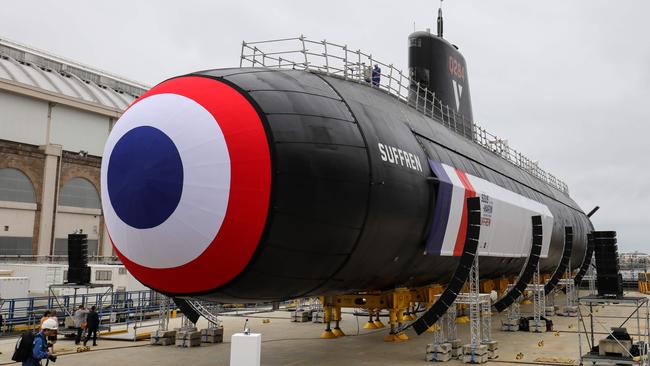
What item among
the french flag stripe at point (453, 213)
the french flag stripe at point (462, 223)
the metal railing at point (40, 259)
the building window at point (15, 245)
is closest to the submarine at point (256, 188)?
the french flag stripe at point (453, 213)

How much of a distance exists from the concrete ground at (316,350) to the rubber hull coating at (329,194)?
3342 millimetres

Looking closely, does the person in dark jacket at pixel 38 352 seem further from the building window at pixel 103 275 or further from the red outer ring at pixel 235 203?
the building window at pixel 103 275

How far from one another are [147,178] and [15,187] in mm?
41220

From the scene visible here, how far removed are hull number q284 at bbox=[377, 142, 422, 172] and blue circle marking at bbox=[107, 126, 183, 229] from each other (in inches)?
162

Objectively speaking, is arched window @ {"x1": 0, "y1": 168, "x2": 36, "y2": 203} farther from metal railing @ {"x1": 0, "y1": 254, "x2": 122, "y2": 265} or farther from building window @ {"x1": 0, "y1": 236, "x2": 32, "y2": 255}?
metal railing @ {"x1": 0, "y1": 254, "x2": 122, "y2": 265}

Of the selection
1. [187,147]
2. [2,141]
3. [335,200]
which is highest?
[2,141]

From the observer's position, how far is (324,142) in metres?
9.80

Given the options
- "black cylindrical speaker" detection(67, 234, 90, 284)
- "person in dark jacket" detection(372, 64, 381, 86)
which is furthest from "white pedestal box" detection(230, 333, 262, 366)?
"black cylindrical speaker" detection(67, 234, 90, 284)

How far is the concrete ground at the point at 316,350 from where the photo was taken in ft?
48.8

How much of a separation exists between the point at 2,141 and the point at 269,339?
34.2 meters

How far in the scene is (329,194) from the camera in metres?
9.59

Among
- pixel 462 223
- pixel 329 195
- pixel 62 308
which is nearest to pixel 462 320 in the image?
pixel 462 223

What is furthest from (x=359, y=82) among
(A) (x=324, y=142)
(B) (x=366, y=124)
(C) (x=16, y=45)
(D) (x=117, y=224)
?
(C) (x=16, y=45)

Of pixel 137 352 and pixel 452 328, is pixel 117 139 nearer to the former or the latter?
pixel 137 352
